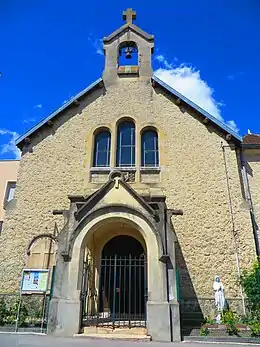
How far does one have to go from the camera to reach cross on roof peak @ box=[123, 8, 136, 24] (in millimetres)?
17203

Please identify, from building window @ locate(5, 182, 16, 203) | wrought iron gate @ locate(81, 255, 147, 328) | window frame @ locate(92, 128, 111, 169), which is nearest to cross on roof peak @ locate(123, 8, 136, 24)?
window frame @ locate(92, 128, 111, 169)

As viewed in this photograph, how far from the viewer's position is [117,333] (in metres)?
8.73

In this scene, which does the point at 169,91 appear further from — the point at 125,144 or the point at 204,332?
the point at 204,332

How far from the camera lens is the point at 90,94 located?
603 inches

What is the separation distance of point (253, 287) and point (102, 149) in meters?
8.30

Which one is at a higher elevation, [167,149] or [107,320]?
[167,149]

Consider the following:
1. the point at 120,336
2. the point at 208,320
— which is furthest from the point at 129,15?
the point at 120,336

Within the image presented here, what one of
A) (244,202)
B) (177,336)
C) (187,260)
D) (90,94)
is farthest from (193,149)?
(177,336)

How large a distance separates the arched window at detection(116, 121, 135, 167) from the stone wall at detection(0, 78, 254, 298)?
35cm

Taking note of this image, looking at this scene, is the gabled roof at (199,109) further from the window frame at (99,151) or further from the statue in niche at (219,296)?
the statue in niche at (219,296)

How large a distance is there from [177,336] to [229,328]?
1.57 m

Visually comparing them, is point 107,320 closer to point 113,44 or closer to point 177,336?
point 177,336

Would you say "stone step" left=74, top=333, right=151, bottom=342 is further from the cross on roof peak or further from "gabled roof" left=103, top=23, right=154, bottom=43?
the cross on roof peak

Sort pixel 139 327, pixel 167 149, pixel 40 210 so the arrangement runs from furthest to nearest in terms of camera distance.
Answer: pixel 167 149, pixel 40 210, pixel 139 327
